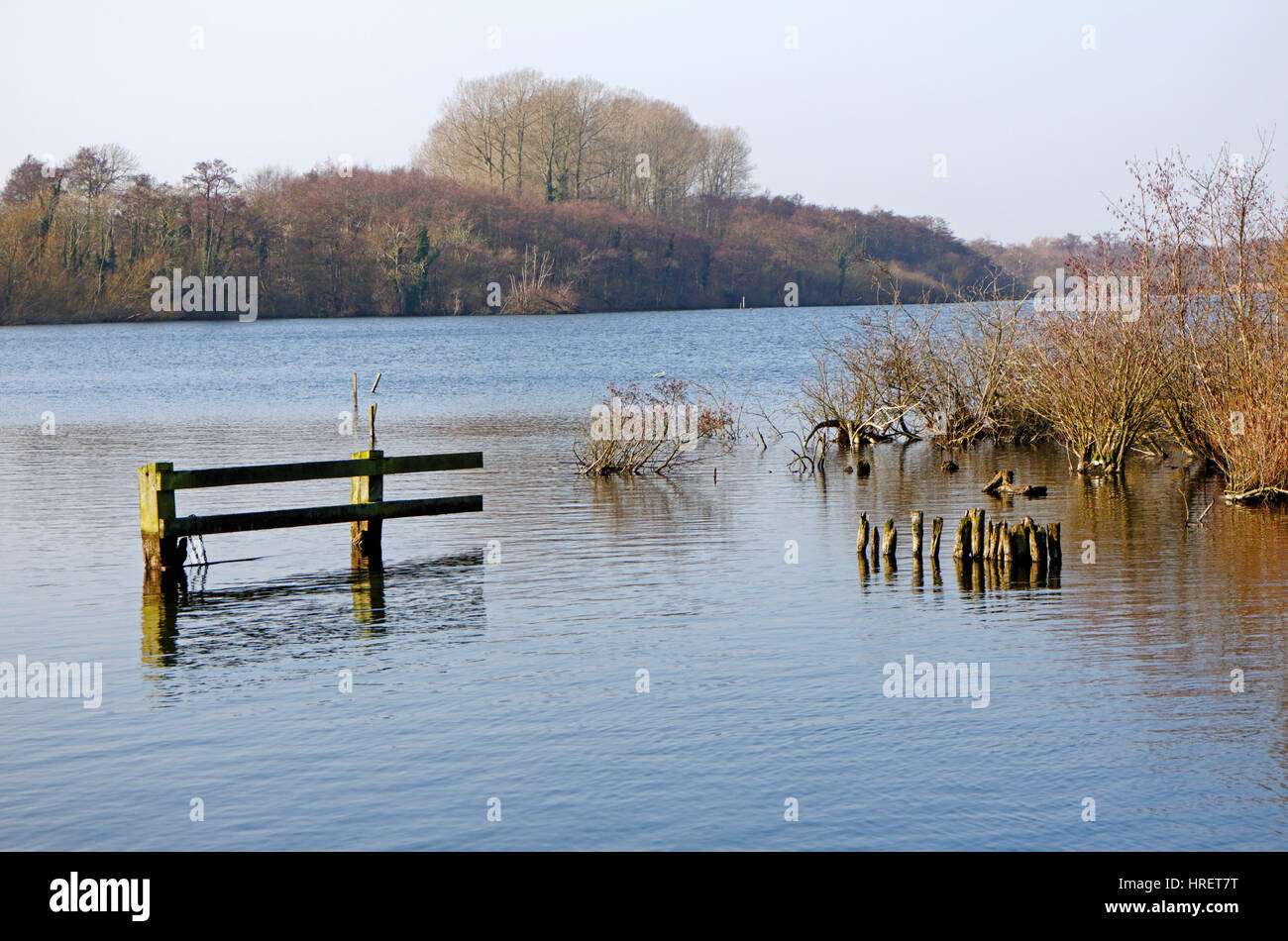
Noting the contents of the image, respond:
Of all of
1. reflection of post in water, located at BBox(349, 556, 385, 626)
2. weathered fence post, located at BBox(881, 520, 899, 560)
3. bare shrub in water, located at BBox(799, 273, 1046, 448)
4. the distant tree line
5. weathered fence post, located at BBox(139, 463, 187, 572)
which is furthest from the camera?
the distant tree line

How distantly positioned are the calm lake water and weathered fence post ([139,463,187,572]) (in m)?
0.45

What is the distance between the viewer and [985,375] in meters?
30.0

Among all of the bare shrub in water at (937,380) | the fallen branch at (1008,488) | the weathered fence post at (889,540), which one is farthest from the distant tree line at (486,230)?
the weathered fence post at (889,540)

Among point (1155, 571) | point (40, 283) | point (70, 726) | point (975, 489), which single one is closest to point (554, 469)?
point (975, 489)

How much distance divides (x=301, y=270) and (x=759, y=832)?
10087cm

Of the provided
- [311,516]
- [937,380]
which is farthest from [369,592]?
[937,380]

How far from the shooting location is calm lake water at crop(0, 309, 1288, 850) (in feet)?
29.7

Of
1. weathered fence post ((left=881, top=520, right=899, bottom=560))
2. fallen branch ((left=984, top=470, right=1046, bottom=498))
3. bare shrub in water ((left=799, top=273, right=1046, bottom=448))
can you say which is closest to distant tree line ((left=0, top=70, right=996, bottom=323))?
bare shrub in water ((left=799, top=273, right=1046, bottom=448))

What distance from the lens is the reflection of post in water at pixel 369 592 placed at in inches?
594

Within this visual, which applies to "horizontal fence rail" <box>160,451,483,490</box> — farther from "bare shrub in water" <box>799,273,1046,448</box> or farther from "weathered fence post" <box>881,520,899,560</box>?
"bare shrub in water" <box>799,273,1046,448</box>

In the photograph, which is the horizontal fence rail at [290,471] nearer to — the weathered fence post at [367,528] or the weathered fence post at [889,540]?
the weathered fence post at [367,528]

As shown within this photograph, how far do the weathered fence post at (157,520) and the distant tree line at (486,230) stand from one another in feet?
232
